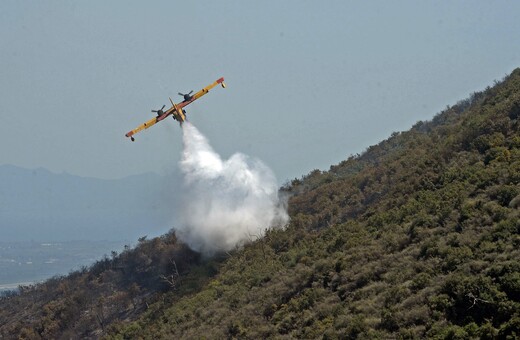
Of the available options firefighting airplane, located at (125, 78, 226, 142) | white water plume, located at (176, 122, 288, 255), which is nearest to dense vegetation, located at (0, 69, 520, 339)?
white water plume, located at (176, 122, 288, 255)

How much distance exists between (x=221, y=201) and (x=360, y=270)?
29.4 m

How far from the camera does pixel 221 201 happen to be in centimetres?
5881

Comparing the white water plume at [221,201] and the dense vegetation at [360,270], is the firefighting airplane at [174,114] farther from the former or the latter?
the dense vegetation at [360,270]

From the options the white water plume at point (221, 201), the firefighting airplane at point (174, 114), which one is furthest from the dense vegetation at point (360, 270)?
the firefighting airplane at point (174, 114)

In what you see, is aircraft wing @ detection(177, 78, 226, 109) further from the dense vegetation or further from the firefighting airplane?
the dense vegetation

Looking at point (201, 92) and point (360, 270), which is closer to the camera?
point (360, 270)

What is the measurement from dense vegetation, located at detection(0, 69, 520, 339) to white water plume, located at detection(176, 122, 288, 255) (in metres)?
2.24

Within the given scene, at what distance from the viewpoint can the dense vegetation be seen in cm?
2311

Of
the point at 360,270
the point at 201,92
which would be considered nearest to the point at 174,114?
the point at 201,92

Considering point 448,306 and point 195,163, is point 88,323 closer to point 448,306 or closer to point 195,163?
point 195,163

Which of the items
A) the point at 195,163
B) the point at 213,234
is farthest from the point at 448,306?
the point at 195,163

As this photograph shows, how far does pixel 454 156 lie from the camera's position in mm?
Result: 42781

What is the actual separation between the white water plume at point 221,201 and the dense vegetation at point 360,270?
2.24 metres

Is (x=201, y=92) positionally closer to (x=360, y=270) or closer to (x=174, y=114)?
(x=174, y=114)
